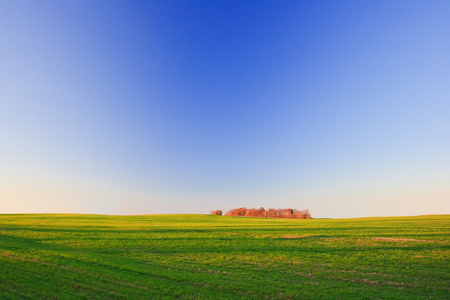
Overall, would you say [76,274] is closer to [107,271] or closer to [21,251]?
[107,271]

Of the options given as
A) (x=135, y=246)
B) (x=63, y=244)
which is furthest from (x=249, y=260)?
(x=63, y=244)

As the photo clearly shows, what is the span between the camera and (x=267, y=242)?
79.0 ft

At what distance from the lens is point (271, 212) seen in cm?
6906

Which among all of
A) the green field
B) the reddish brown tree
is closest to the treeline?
the reddish brown tree

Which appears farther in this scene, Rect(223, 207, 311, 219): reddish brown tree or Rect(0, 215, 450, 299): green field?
Rect(223, 207, 311, 219): reddish brown tree

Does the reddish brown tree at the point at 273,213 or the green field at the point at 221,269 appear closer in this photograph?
the green field at the point at 221,269

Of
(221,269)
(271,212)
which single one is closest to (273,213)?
(271,212)

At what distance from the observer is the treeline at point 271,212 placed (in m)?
62.7

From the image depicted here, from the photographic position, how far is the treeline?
6272cm

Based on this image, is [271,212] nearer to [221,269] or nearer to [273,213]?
[273,213]

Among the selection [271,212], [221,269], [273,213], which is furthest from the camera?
[271,212]

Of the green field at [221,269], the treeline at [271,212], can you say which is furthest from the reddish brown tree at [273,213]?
the green field at [221,269]

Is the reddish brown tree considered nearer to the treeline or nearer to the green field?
the treeline

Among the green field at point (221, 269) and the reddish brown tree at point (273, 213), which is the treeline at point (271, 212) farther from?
the green field at point (221, 269)
